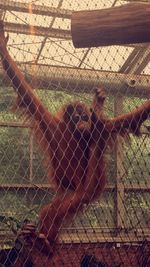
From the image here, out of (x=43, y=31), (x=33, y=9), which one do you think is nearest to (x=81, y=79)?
(x=43, y=31)

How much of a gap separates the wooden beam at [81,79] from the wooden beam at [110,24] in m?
0.82

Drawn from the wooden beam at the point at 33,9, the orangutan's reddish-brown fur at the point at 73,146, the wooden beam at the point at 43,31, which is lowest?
the orangutan's reddish-brown fur at the point at 73,146

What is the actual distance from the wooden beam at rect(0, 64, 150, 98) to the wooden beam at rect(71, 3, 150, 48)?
82 centimetres

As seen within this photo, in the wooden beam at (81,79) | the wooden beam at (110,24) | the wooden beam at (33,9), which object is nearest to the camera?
the wooden beam at (110,24)

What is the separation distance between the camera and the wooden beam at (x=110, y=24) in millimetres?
1958

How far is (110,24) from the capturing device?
197 centimetres

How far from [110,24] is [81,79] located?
3.14 feet

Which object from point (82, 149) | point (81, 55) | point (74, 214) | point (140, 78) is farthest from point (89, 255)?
point (81, 55)

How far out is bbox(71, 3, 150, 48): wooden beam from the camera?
1.96 m

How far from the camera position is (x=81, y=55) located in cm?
477

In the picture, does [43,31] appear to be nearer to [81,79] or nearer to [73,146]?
[81,79]

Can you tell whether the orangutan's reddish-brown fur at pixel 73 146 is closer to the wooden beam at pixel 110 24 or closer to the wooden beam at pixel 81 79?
the wooden beam at pixel 81 79

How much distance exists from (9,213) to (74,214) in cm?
126

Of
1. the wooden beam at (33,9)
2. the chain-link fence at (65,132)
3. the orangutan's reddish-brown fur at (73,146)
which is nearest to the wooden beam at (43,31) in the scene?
the chain-link fence at (65,132)
